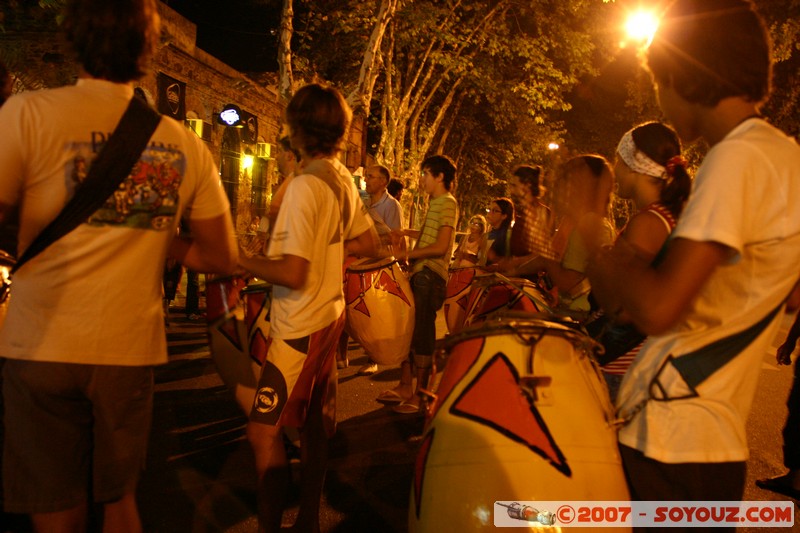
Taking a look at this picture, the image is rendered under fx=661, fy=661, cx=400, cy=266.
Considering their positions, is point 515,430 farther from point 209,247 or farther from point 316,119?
point 316,119

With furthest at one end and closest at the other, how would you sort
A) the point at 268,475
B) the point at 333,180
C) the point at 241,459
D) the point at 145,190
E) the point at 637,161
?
1. the point at 241,459
2. the point at 333,180
3. the point at 268,475
4. the point at 637,161
5. the point at 145,190

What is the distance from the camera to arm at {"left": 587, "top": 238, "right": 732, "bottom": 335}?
1.53 metres

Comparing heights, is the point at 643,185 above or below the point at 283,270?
above

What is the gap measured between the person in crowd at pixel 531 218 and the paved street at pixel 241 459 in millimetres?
1727

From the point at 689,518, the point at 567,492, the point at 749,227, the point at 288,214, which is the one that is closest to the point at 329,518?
the point at 288,214

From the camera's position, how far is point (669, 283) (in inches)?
60.8

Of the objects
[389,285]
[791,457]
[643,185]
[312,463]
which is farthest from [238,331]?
[791,457]

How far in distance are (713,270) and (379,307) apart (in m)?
3.92

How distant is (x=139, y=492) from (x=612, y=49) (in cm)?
2170

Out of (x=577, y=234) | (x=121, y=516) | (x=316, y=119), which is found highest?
(x=316, y=119)

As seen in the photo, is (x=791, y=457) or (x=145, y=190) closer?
(x=145, y=190)

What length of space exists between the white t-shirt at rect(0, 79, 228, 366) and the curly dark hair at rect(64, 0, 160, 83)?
5 cm

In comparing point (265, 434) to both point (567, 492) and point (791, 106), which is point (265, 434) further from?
point (791, 106)

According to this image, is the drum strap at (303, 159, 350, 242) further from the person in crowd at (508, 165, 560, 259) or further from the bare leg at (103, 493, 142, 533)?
the bare leg at (103, 493, 142, 533)
